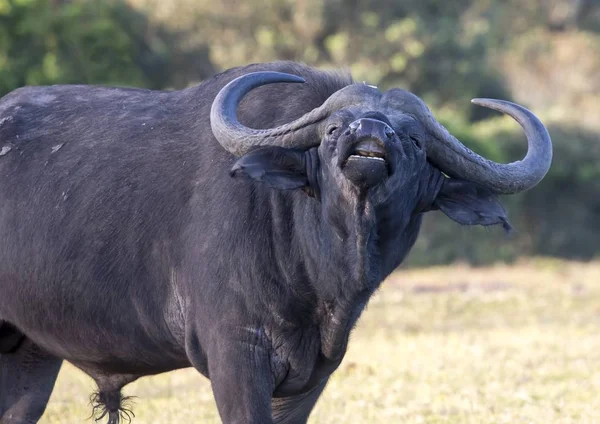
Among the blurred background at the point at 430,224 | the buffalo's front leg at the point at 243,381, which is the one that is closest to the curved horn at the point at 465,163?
the blurred background at the point at 430,224

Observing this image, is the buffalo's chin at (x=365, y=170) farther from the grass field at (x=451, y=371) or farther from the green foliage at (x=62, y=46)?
the green foliage at (x=62, y=46)

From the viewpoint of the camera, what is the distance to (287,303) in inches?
237

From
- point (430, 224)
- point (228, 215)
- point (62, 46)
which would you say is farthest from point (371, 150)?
point (430, 224)

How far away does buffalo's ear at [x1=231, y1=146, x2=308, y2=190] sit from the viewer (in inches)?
224

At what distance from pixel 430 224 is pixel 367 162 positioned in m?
21.0

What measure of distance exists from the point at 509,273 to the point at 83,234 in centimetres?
1981

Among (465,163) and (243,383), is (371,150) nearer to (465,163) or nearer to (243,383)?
(465,163)

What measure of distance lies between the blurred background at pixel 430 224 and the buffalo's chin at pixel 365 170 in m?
1.16

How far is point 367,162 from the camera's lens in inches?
207

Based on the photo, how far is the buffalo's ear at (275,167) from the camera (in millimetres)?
5691

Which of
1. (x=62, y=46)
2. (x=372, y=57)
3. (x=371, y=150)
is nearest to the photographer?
(x=371, y=150)

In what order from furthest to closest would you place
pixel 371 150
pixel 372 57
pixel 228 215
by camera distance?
pixel 372 57 → pixel 228 215 → pixel 371 150

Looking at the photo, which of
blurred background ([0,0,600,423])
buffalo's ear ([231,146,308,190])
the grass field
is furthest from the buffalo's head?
the grass field

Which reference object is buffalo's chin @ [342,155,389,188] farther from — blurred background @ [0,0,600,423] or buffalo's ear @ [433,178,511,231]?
A: blurred background @ [0,0,600,423]
